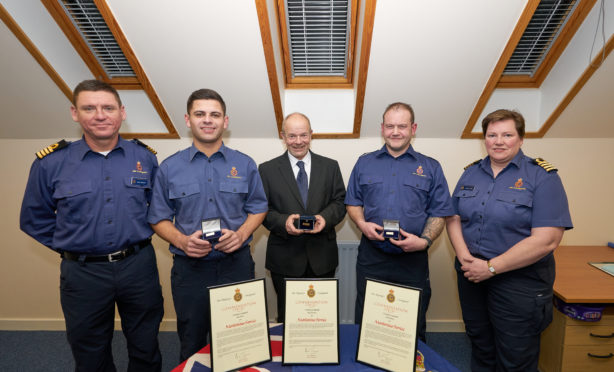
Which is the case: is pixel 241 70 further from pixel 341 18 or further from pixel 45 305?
pixel 45 305

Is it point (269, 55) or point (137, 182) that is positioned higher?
point (269, 55)

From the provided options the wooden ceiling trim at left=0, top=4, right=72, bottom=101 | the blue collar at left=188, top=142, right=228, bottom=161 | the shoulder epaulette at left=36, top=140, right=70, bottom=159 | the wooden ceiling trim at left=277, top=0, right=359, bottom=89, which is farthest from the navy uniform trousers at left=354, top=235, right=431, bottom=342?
the wooden ceiling trim at left=0, top=4, right=72, bottom=101

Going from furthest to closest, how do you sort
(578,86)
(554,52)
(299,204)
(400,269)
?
(554,52) → (578,86) → (299,204) → (400,269)

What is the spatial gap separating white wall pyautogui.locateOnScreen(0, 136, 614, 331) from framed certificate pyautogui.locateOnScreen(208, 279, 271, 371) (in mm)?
1723

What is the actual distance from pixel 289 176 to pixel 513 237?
1396 mm

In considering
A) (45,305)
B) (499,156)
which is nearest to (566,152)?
(499,156)

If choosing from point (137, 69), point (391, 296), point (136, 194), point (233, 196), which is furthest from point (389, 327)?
point (137, 69)

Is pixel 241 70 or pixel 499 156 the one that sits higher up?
pixel 241 70

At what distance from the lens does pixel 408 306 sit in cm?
113

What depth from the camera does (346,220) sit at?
9.50 ft

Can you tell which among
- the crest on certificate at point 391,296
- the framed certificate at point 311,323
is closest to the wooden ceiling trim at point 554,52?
the crest on certificate at point 391,296

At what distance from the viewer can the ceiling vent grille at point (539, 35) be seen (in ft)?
7.03

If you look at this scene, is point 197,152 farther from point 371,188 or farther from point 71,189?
point 371,188

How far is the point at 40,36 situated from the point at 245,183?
1.79m
